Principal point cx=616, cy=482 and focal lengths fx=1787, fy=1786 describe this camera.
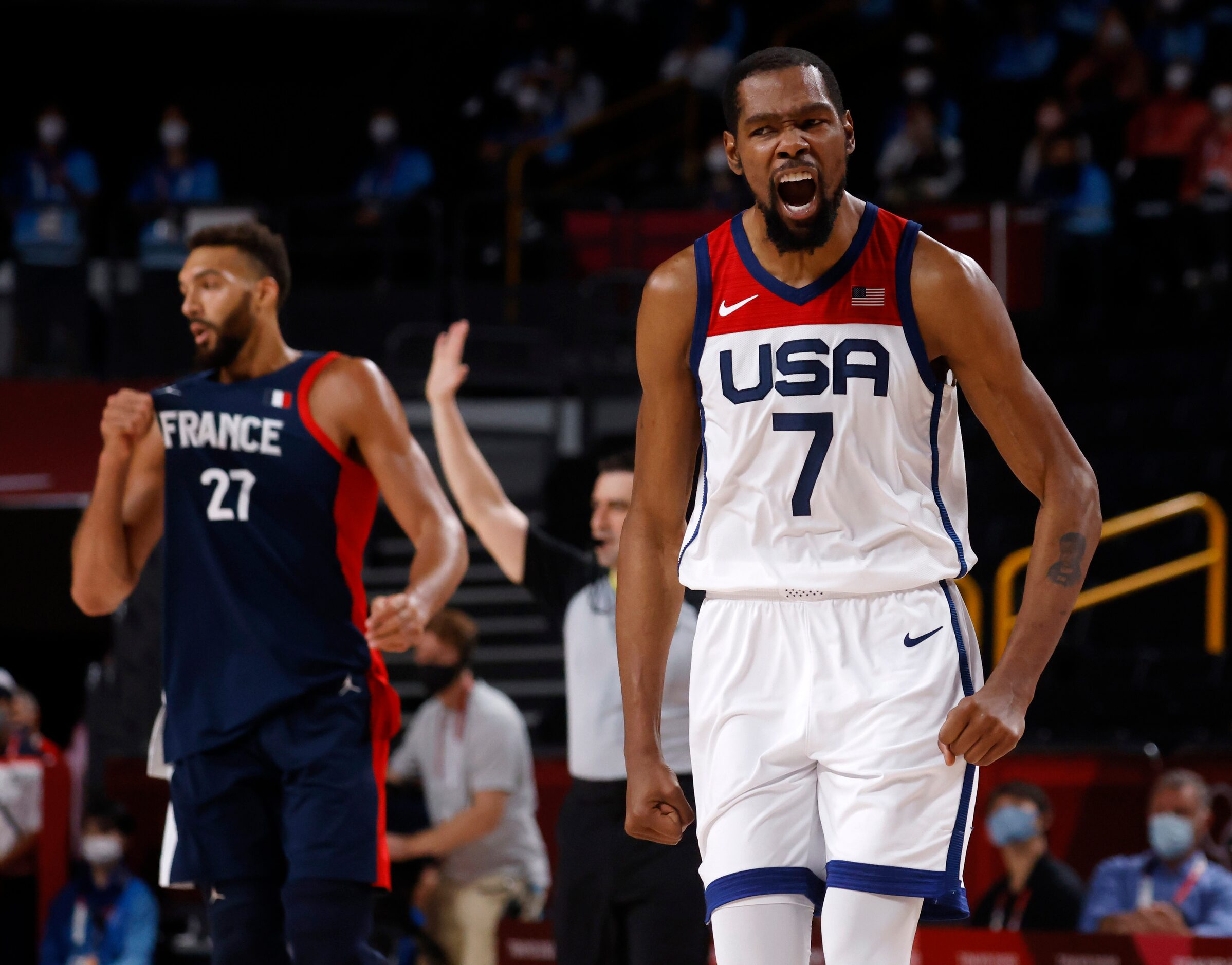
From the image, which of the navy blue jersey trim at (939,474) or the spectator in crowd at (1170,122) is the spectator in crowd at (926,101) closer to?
the spectator in crowd at (1170,122)

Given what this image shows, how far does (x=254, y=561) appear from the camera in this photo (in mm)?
4625

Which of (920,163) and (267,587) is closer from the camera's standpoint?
(267,587)

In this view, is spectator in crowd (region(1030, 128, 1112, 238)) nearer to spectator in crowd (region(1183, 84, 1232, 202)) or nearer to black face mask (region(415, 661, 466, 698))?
spectator in crowd (region(1183, 84, 1232, 202))

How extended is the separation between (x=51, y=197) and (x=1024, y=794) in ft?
34.2

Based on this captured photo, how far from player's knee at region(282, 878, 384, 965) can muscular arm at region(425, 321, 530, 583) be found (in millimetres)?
1564

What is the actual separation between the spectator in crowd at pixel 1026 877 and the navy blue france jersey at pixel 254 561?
3.85 metres

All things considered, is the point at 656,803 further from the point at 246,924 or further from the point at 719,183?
the point at 719,183

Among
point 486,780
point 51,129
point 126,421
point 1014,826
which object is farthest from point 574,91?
point 126,421

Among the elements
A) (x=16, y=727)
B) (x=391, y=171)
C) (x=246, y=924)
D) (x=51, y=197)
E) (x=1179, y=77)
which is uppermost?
(x=1179, y=77)

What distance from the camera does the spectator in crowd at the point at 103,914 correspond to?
347 inches

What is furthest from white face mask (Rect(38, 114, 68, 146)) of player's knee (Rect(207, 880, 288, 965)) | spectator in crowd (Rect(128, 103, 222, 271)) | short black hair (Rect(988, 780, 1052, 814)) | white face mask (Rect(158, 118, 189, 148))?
player's knee (Rect(207, 880, 288, 965))

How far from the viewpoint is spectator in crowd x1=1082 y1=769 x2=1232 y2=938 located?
739cm

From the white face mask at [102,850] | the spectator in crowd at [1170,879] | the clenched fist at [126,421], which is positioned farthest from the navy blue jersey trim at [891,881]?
the white face mask at [102,850]

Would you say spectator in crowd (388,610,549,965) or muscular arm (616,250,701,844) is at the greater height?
muscular arm (616,250,701,844)
